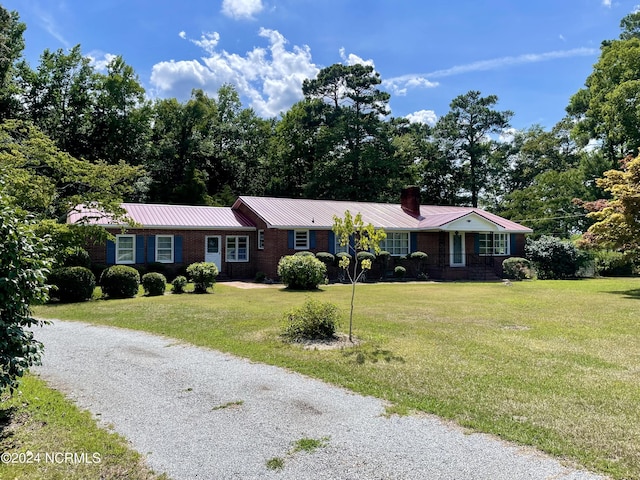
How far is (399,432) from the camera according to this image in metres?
4.10

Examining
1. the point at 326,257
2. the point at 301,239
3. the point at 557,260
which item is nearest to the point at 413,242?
the point at 326,257

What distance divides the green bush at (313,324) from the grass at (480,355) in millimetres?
436

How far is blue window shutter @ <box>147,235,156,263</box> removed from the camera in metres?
20.2

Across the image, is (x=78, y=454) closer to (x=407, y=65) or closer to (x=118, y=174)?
(x=118, y=174)

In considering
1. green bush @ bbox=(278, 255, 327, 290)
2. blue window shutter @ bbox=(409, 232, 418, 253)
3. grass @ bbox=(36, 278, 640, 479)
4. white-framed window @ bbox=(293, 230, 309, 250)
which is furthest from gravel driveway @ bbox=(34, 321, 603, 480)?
blue window shutter @ bbox=(409, 232, 418, 253)

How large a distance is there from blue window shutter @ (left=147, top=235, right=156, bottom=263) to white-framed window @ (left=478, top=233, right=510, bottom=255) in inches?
741

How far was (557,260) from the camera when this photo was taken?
24375mm

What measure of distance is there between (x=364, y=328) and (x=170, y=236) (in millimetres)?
14474

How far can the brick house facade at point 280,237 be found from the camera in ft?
66.7

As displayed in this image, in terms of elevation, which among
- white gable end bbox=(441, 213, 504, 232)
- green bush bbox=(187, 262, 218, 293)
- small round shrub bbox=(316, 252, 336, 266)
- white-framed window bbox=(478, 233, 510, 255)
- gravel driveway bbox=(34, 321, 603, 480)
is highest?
white gable end bbox=(441, 213, 504, 232)

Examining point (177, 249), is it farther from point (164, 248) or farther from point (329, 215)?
point (329, 215)

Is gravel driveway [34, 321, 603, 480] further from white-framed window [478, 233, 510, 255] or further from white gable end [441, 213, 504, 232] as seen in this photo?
white-framed window [478, 233, 510, 255]

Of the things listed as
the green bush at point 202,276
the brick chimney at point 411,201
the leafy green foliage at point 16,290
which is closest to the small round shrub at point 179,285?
the green bush at point 202,276

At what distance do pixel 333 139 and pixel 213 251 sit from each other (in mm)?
21369
